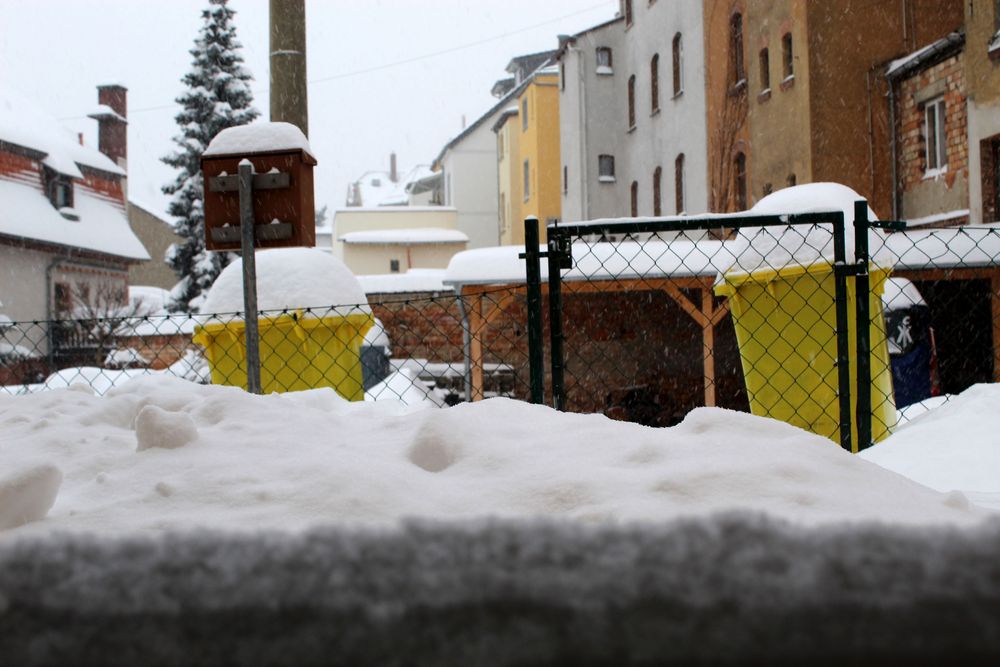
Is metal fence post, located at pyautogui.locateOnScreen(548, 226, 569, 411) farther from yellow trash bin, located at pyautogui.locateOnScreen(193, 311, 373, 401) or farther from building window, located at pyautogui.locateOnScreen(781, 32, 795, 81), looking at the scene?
building window, located at pyautogui.locateOnScreen(781, 32, 795, 81)

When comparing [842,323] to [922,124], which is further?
[922,124]

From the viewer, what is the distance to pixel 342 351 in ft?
21.3

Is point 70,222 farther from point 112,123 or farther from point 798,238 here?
point 798,238

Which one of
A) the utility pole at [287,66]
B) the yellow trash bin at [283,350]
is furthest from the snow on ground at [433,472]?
the utility pole at [287,66]

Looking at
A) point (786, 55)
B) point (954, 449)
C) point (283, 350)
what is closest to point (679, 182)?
point (786, 55)

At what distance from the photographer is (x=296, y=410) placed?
8.80 ft

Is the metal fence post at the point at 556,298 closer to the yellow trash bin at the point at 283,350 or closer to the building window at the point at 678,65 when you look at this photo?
the yellow trash bin at the point at 283,350

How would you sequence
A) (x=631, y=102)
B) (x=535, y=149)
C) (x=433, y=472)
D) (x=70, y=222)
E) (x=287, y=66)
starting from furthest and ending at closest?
(x=535, y=149), (x=70, y=222), (x=631, y=102), (x=287, y=66), (x=433, y=472)

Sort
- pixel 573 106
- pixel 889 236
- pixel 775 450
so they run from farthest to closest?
1. pixel 573 106
2. pixel 889 236
3. pixel 775 450

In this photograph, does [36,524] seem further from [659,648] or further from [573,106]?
[573,106]

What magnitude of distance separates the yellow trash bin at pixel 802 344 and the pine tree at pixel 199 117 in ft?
70.5

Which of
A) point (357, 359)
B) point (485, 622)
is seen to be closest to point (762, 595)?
point (485, 622)

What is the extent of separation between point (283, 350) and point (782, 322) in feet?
10.8

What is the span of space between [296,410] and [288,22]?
501cm
